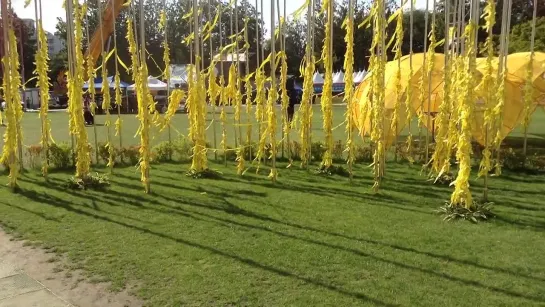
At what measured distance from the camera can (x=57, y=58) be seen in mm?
46969

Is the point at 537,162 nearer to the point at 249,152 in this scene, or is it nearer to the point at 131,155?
the point at 249,152

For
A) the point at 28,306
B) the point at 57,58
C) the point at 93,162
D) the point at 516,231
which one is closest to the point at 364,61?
the point at 57,58

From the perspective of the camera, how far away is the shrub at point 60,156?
9.35 metres

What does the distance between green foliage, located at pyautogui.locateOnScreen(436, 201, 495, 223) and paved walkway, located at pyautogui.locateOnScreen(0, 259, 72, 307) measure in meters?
4.35

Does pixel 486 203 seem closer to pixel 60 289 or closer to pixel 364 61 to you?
pixel 60 289

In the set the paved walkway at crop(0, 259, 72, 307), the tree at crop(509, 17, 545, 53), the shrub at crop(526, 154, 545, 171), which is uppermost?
the tree at crop(509, 17, 545, 53)

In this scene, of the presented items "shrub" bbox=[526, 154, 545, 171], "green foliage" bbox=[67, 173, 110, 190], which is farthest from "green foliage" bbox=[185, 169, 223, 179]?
"shrub" bbox=[526, 154, 545, 171]

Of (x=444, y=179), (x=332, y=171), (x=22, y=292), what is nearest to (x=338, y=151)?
(x=332, y=171)

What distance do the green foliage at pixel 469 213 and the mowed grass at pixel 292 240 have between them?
0.15 metres

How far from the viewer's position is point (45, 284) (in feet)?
13.5

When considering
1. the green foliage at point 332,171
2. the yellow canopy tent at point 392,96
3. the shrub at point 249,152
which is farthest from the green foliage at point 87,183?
the yellow canopy tent at point 392,96

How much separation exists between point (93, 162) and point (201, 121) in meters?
3.15

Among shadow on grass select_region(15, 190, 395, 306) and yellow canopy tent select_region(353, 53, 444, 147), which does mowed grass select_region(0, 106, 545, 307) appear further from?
yellow canopy tent select_region(353, 53, 444, 147)

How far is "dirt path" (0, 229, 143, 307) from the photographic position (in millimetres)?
3758
